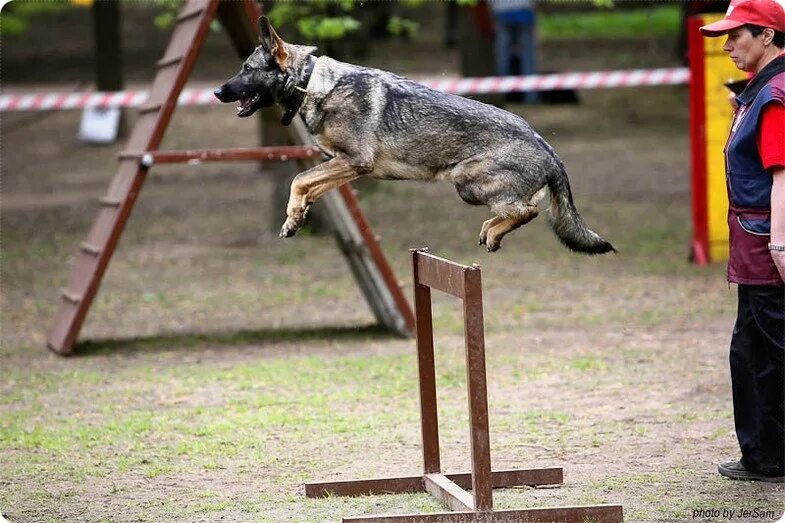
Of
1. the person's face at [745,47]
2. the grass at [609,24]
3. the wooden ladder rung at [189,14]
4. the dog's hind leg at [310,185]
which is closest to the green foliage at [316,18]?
the wooden ladder rung at [189,14]

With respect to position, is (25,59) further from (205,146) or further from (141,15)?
(205,146)

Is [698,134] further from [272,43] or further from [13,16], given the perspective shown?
[13,16]

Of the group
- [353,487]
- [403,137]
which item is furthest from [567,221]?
[353,487]

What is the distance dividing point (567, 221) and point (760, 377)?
165 cm

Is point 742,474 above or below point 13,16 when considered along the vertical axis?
above

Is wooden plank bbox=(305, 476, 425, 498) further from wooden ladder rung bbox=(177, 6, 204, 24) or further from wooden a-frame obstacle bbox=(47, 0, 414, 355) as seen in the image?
wooden ladder rung bbox=(177, 6, 204, 24)

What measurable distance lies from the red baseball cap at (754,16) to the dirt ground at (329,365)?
2466 mm

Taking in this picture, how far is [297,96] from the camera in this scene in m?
5.55

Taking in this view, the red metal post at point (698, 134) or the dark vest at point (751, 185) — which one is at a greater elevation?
the dark vest at point (751, 185)

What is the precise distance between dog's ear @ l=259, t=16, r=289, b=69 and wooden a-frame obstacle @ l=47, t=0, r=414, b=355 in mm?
4334

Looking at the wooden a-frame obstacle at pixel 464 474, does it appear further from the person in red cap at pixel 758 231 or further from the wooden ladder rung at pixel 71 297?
the wooden ladder rung at pixel 71 297

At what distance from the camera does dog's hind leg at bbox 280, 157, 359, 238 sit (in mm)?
5504

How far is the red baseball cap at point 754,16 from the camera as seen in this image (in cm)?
597

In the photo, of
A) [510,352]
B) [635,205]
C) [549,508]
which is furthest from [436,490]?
[635,205]
